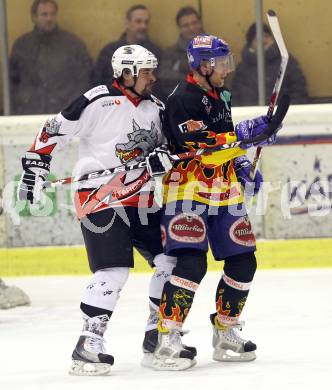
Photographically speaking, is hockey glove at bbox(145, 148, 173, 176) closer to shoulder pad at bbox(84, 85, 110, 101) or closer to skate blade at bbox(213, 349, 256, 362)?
shoulder pad at bbox(84, 85, 110, 101)

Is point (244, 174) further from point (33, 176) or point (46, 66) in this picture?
point (46, 66)

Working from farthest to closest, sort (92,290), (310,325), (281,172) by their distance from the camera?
1. (281,172)
2. (310,325)
3. (92,290)

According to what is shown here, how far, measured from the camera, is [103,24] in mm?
8297

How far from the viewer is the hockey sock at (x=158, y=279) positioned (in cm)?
518

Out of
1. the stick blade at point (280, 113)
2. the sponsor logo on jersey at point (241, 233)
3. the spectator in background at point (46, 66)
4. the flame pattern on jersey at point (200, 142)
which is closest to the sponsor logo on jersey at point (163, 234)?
the flame pattern on jersey at point (200, 142)

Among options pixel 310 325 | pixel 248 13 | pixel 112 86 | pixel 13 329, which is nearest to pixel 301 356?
pixel 310 325

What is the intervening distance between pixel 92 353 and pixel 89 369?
0.21 ft

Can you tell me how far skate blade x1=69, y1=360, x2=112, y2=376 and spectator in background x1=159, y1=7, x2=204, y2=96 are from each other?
11.5 feet

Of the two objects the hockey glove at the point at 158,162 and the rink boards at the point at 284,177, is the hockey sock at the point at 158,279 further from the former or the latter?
the rink boards at the point at 284,177

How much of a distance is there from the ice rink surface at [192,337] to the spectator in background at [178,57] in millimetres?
1240

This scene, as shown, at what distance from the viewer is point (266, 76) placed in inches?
324

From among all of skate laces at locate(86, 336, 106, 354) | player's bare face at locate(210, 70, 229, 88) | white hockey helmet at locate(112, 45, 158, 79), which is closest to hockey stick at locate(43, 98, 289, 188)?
player's bare face at locate(210, 70, 229, 88)

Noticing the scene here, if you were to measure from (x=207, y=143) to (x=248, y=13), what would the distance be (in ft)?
10.9

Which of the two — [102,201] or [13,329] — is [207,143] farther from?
[13,329]
